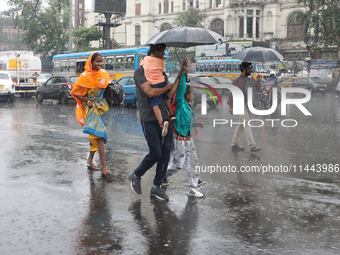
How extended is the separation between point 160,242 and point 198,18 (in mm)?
53568

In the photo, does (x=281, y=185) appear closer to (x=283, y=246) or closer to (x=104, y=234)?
(x=283, y=246)

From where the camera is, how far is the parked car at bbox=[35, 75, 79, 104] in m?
21.8

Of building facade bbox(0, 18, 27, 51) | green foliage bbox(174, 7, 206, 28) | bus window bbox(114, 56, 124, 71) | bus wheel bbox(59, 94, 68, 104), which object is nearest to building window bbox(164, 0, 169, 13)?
green foliage bbox(174, 7, 206, 28)

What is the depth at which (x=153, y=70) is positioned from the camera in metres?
4.81

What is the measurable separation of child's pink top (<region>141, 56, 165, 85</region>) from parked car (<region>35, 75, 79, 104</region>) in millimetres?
17235

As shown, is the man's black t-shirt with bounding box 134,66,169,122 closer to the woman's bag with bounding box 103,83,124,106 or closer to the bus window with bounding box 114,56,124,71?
the woman's bag with bounding box 103,83,124,106

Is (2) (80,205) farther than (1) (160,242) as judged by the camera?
Yes

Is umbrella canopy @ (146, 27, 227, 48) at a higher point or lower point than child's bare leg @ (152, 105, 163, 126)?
higher

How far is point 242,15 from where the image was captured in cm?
5544

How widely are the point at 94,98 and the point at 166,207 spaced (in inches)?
87.4

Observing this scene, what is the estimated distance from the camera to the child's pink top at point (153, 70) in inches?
189

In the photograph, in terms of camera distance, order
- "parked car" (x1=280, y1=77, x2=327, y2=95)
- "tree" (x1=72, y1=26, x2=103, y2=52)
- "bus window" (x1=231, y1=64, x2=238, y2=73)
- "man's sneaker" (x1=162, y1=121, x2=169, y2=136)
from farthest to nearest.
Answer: "tree" (x1=72, y1=26, x2=103, y2=52), "bus window" (x1=231, y1=64, x2=238, y2=73), "parked car" (x1=280, y1=77, x2=327, y2=95), "man's sneaker" (x1=162, y1=121, x2=169, y2=136)

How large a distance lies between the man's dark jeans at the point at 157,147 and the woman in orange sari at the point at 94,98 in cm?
133

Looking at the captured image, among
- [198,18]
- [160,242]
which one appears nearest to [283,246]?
[160,242]
